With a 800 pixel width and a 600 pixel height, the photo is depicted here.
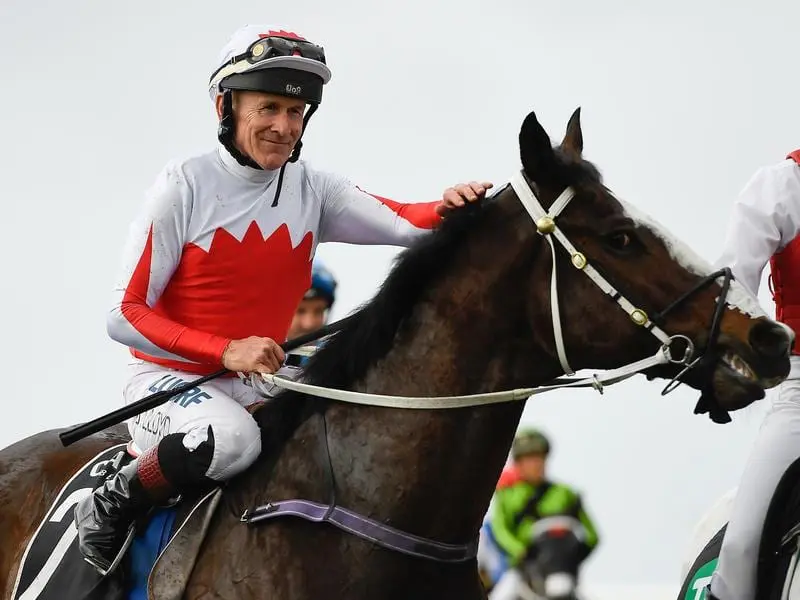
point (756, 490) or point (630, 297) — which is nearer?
point (630, 297)

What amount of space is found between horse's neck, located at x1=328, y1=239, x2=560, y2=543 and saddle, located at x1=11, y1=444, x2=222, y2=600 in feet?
1.52

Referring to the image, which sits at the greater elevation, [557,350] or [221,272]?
[221,272]

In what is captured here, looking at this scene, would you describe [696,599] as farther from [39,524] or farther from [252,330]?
[39,524]

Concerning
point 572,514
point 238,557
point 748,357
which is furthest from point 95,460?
point 572,514

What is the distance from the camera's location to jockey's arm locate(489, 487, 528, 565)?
7.46 meters

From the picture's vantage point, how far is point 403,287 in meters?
3.57

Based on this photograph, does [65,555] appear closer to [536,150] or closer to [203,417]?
[203,417]

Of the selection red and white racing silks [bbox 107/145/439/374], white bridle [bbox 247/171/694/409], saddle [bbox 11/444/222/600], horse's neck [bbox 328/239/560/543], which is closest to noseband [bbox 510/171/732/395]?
white bridle [bbox 247/171/694/409]

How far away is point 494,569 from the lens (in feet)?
25.6

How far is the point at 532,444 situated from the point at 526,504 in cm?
35

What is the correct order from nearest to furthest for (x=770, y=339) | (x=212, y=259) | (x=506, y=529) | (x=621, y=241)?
(x=770, y=339), (x=621, y=241), (x=212, y=259), (x=506, y=529)

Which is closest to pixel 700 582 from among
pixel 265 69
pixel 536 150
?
pixel 536 150

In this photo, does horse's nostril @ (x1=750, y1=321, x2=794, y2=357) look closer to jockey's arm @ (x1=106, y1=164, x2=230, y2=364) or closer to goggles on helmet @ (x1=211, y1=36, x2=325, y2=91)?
jockey's arm @ (x1=106, y1=164, x2=230, y2=364)

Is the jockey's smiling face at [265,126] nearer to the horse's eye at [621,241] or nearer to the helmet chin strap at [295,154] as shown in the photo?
the helmet chin strap at [295,154]
